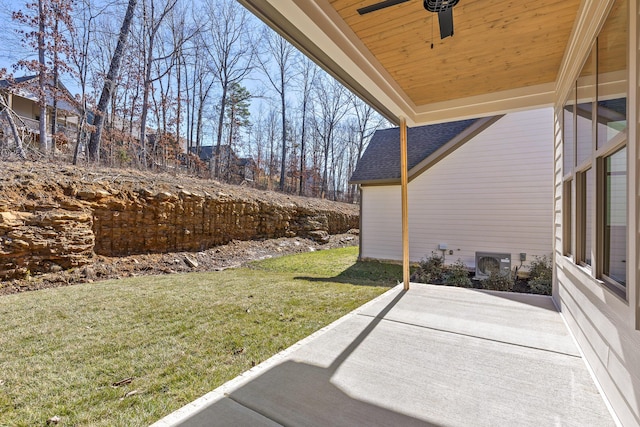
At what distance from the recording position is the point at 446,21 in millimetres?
2365

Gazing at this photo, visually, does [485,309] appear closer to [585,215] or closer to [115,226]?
[585,215]

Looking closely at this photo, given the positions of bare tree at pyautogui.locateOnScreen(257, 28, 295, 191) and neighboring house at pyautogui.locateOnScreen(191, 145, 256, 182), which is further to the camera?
bare tree at pyautogui.locateOnScreen(257, 28, 295, 191)

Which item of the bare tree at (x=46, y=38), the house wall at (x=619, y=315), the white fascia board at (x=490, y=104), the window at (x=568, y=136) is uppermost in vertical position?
the bare tree at (x=46, y=38)

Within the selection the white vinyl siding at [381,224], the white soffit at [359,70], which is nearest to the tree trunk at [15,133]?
the white soffit at [359,70]

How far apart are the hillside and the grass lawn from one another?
862mm

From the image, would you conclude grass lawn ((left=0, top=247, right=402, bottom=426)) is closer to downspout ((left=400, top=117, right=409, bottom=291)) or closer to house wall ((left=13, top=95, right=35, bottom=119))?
downspout ((left=400, top=117, right=409, bottom=291))

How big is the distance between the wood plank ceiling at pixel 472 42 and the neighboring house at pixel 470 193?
164 inches

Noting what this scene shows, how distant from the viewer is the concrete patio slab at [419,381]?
1.76m

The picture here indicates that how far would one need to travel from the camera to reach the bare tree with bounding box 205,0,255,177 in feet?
52.9

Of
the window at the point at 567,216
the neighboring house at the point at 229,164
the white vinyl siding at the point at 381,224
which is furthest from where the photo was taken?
the neighboring house at the point at 229,164

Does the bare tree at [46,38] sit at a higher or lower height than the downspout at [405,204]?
higher

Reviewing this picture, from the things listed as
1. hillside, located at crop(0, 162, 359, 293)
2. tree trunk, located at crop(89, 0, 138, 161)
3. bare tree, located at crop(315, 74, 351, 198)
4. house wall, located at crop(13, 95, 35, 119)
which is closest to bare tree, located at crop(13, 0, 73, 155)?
tree trunk, located at crop(89, 0, 138, 161)

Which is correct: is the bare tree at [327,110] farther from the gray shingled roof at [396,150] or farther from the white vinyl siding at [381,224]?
the white vinyl siding at [381,224]

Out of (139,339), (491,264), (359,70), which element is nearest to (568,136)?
(359,70)
